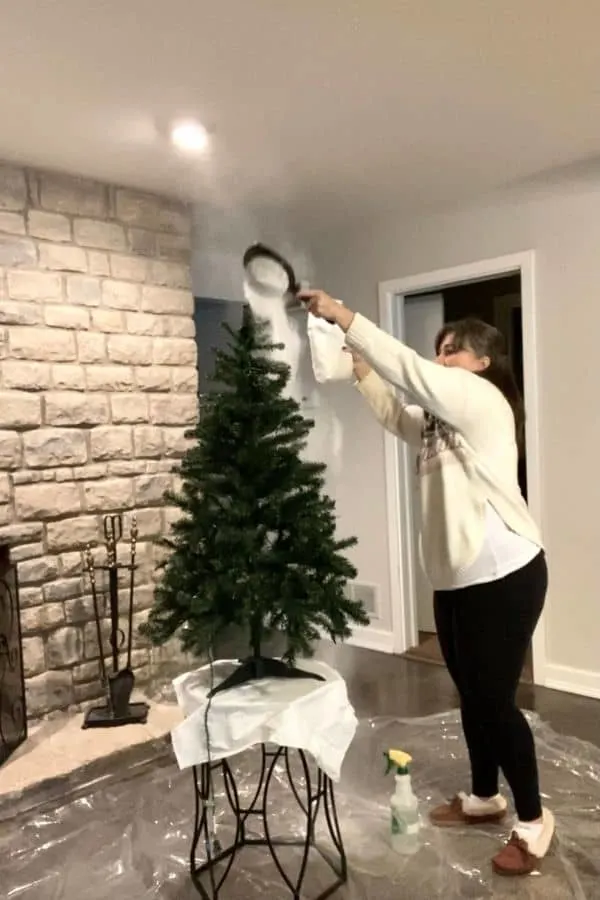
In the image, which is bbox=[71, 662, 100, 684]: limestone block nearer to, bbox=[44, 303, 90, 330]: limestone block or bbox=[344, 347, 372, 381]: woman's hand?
bbox=[44, 303, 90, 330]: limestone block

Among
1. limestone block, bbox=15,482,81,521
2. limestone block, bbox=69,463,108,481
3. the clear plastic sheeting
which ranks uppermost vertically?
limestone block, bbox=69,463,108,481

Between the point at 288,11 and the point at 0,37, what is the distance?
699 millimetres

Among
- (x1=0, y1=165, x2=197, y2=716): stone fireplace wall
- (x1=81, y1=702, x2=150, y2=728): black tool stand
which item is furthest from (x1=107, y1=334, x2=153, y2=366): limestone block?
(x1=81, y1=702, x2=150, y2=728): black tool stand

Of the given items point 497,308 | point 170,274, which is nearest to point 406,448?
point 497,308

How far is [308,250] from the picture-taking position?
4.08m

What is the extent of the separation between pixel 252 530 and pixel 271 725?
1.37ft

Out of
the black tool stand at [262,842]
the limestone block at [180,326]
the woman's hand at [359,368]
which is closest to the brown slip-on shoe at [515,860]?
the black tool stand at [262,842]

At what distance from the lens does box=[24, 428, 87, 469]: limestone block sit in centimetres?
285

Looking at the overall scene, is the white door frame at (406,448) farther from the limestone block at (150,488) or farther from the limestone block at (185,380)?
the limestone block at (150,488)

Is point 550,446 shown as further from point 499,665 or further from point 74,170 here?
point 74,170

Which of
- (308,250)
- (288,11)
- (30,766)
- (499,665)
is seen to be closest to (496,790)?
(499,665)

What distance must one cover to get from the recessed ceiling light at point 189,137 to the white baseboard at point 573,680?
2460 millimetres

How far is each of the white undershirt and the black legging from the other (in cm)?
2

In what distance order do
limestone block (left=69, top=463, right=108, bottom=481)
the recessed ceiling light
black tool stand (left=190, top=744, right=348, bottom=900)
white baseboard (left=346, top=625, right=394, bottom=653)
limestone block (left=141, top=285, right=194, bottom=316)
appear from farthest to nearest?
white baseboard (left=346, top=625, right=394, bottom=653)
limestone block (left=141, top=285, right=194, bottom=316)
limestone block (left=69, top=463, right=108, bottom=481)
the recessed ceiling light
black tool stand (left=190, top=744, right=348, bottom=900)
